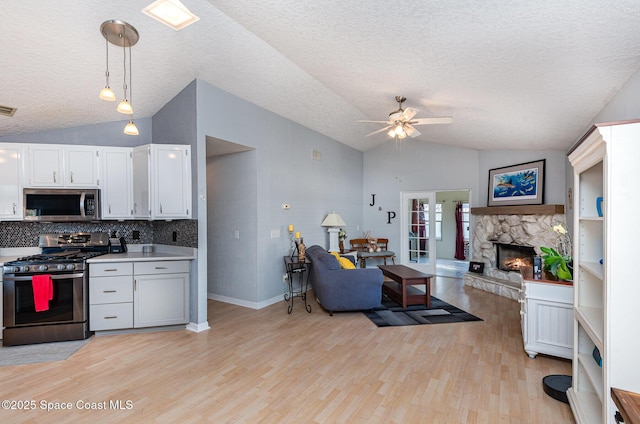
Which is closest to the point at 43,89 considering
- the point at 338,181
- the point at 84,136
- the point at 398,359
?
the point at 84,136

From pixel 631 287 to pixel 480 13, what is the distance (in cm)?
183

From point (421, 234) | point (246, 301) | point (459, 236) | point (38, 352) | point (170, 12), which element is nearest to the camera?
point (170, 12)

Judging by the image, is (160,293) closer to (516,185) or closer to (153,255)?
(153,255)

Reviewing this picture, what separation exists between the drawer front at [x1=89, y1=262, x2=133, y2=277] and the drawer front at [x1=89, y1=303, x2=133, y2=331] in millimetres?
361

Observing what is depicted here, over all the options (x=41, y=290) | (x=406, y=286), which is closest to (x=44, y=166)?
(x=41, y=290)

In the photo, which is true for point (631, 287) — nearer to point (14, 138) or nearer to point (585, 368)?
point (585, 368)

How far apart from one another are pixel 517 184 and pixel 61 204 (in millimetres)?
7037

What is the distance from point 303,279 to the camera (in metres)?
5.68

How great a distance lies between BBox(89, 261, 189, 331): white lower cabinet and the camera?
3.64 m

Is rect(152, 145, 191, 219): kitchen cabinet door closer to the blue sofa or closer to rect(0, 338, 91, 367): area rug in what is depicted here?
rect(0, 338, 91, 367): area rug

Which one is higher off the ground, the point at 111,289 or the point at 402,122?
the point at 402,122

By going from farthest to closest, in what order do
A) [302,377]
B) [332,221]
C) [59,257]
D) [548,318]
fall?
1. [332,221]
2. [59,257]
3. [548,318]
4. [302,377]

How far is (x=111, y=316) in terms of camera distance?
3.67 metres

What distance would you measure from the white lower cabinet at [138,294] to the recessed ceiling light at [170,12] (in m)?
2.67
